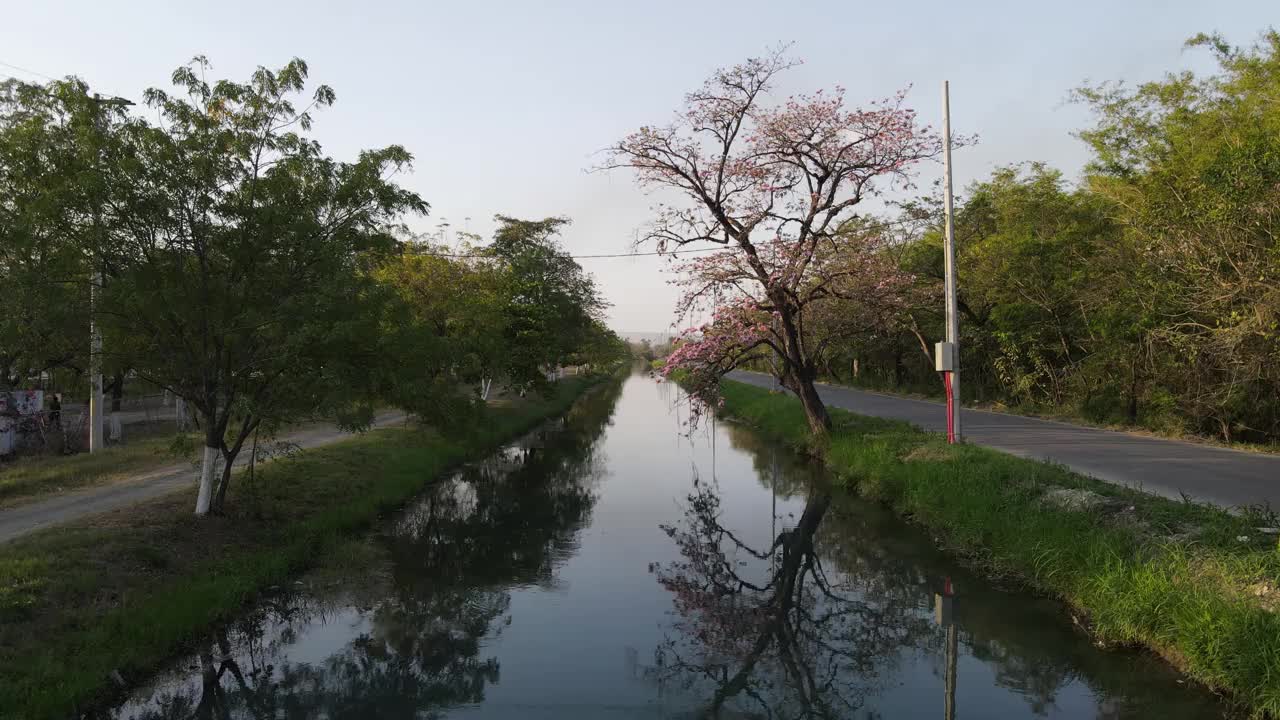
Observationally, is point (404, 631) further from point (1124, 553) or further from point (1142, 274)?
point (1142, 274)

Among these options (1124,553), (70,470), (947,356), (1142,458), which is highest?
(947,356)

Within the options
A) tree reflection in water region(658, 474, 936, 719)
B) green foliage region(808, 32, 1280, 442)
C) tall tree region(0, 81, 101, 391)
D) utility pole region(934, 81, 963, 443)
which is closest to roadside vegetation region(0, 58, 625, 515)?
tall tree region(0, 81, 101, 391)

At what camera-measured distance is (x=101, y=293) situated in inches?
353

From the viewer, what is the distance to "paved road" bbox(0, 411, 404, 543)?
9.92 meters

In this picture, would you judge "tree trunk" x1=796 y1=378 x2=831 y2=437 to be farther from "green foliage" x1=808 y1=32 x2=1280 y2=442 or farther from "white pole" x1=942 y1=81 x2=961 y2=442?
"white pole" x1=942 y1=81 x2=961 y2=442

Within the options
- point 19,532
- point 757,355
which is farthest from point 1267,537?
point 19,532

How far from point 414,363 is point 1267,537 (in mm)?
10481

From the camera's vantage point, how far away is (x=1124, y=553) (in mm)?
8000

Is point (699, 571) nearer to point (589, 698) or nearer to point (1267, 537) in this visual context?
point (589, 698)

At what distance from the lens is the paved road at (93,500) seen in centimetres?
992

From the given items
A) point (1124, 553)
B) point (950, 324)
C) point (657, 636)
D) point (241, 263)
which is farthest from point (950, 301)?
point (241, 263)

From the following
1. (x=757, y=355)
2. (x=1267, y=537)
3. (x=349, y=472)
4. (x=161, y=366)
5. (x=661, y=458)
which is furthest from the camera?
(x=661, y=458)

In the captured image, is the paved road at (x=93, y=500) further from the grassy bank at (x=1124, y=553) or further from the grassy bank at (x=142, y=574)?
the grassy bank at (x=1124, y=553)

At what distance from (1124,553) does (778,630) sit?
3863 millimetres
